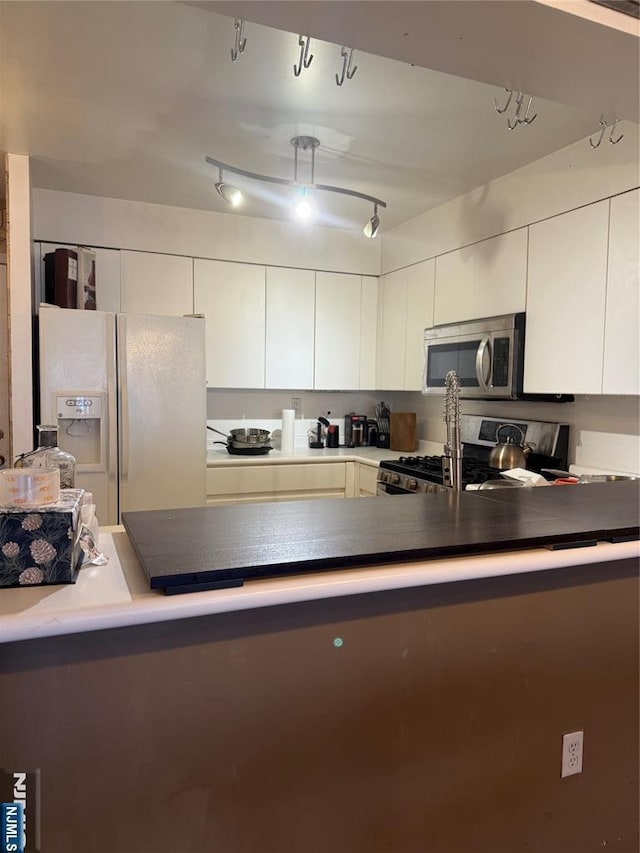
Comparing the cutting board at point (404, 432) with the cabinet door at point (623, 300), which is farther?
the cutting board at point (404, 432)

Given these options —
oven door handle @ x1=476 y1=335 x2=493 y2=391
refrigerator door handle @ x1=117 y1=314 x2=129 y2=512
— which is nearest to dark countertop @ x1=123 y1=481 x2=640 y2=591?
oven door handle @ x1=476 y1=335 x2=493 y2=391

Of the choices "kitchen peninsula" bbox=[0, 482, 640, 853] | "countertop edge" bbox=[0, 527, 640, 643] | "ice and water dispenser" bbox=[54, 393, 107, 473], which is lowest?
"kitchen peninsula" bbox=[0, 482, 640, 853]

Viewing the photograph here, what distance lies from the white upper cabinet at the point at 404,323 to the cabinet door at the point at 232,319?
0.88 metres

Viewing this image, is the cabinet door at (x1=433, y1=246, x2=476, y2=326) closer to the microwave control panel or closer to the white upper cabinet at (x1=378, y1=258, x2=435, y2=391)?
the white upper cabinet at (x1=378, y1=258, x2=435, y2=391)

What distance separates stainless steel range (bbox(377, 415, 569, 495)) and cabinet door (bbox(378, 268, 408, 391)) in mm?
670

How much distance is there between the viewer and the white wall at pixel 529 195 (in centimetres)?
214

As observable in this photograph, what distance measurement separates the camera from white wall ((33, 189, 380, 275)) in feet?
10.1

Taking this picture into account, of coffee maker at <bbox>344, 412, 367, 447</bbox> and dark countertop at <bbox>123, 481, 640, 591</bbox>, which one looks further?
coffee maker at <bbox>344, 412, 367, 447</bbox>

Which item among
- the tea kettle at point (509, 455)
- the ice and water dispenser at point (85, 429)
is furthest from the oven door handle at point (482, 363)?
the ice and water dispenser at point (85, 429)

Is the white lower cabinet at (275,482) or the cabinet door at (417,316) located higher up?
the cabinet door at (417,316)

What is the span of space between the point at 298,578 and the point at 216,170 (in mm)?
2387

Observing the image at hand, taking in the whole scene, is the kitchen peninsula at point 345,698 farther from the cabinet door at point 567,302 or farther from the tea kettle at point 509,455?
the tea kettle at point 509,455

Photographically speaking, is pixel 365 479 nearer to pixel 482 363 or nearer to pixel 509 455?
pixel 509 455

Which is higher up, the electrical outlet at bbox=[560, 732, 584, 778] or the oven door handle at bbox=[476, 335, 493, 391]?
the oven door handle at bbox=[476, 335, 493, 391]
